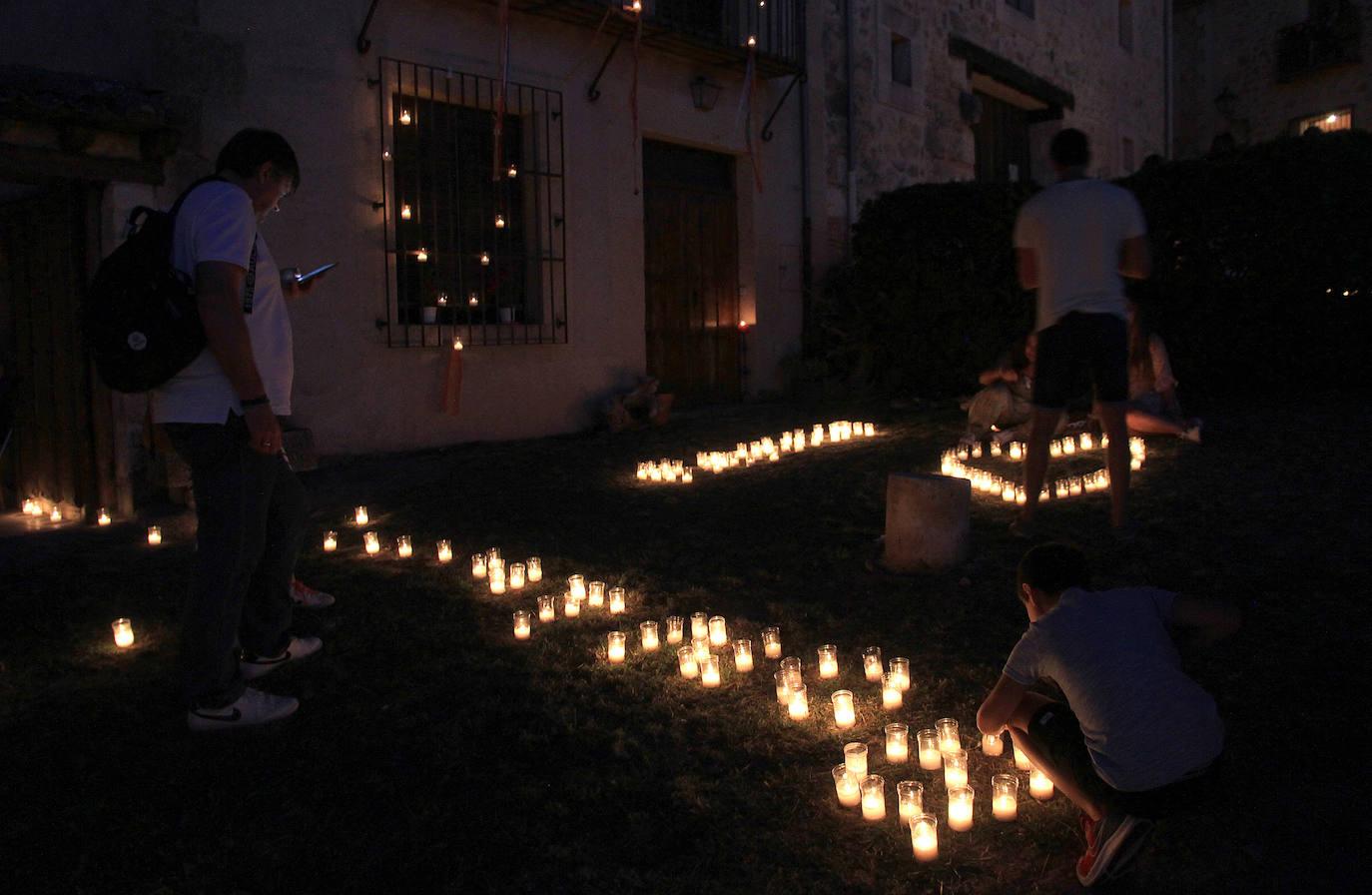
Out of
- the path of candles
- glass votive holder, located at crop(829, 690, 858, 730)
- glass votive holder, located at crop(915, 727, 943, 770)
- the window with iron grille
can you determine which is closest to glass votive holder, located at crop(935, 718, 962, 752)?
glass votive holder, located at crop(915, 727, 943, 770)

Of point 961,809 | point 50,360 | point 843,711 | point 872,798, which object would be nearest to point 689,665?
point 843,711

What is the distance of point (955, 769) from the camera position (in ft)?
8.93

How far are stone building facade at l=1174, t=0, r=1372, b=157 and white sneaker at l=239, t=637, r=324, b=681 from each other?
2415 centimetres

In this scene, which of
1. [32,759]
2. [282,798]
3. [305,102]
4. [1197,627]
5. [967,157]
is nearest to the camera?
[1197,627]

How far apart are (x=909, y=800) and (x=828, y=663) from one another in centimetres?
107

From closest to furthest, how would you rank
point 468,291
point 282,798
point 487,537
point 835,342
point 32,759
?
point 282,798 → point 32,759 → point 487,537 → point 468,291 → point 835,342

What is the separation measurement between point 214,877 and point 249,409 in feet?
4.46

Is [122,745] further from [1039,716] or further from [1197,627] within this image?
[1197,627]

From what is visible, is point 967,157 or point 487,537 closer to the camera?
point 487,537

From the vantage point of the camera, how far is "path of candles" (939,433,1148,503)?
5926mm

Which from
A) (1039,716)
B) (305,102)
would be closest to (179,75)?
(305,102)

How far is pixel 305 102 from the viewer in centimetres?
798

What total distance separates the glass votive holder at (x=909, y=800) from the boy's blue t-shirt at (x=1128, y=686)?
1.60 ft

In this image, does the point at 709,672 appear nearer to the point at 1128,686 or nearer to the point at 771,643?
the point at 771,643
